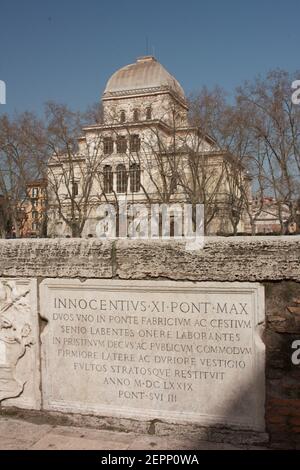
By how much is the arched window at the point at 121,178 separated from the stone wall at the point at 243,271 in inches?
1360

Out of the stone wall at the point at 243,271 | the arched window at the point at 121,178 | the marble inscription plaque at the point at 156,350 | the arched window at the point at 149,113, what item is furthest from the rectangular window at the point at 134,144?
the marble inscription plaque at the point at 156,350

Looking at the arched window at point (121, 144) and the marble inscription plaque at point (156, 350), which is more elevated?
the arched window at point (121, 144)

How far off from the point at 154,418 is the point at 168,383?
341 millimetres

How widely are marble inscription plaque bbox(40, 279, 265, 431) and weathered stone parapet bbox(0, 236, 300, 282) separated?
0.33 feet

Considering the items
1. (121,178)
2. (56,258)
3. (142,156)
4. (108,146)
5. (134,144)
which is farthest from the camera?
(121,178)

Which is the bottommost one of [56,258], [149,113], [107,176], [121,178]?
[56,258]

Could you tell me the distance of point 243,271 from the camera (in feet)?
12.7

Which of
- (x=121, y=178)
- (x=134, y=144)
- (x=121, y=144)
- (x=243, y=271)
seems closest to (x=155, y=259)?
(x=243, y=271)

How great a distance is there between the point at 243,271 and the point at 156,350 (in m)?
1.04

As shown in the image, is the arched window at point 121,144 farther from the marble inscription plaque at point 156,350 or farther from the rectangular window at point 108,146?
the marble inscription plaque at point 156,350

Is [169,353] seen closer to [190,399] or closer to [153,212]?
[190,399]

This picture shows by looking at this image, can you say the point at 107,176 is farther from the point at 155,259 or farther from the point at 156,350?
the point at 156,350

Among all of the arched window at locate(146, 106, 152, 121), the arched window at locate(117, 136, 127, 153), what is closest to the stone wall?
the arched window at locate(117, 136, 127, 153)

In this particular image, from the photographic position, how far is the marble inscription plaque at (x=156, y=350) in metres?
3.88
